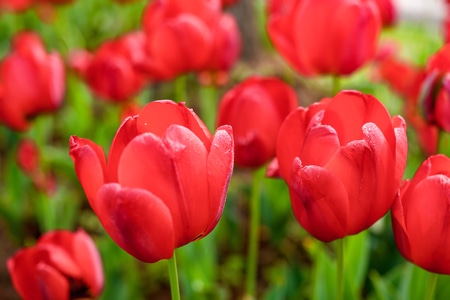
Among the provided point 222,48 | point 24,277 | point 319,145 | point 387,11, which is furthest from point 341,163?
point 387,11

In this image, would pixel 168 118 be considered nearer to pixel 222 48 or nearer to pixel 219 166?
pixel 219 166

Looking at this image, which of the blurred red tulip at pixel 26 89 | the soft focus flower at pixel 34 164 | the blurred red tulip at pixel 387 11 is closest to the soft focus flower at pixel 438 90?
the blurred red tulip at pixel 387 11

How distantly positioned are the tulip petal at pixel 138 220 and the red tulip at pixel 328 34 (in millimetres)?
480

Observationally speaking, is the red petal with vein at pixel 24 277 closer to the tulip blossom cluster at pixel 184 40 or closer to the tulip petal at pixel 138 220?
the tulip petal at pixel 138 220

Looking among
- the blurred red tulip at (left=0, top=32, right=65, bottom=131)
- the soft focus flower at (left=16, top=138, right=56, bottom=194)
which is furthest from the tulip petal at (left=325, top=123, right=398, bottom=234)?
the soft focus flower at (left=16, top=138, right=56, bottom=194)

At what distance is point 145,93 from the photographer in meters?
1.94

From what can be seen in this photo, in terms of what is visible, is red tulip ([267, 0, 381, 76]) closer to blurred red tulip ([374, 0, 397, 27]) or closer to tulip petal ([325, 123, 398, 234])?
tulip petal ([325, 123, 398, 234])

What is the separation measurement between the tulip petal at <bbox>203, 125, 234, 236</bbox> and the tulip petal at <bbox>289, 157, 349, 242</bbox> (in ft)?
0.18

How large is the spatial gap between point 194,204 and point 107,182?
69mm

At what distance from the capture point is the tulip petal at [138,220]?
50 cm

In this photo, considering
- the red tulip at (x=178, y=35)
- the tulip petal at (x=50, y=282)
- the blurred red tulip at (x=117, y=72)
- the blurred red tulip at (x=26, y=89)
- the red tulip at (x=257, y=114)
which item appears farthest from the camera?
the blurred red tulip at (x=117, y=72)

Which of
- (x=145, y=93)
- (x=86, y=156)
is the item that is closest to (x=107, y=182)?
(x=86, y=156)

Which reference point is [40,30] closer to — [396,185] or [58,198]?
[58,198]

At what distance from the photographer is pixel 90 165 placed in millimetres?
515
